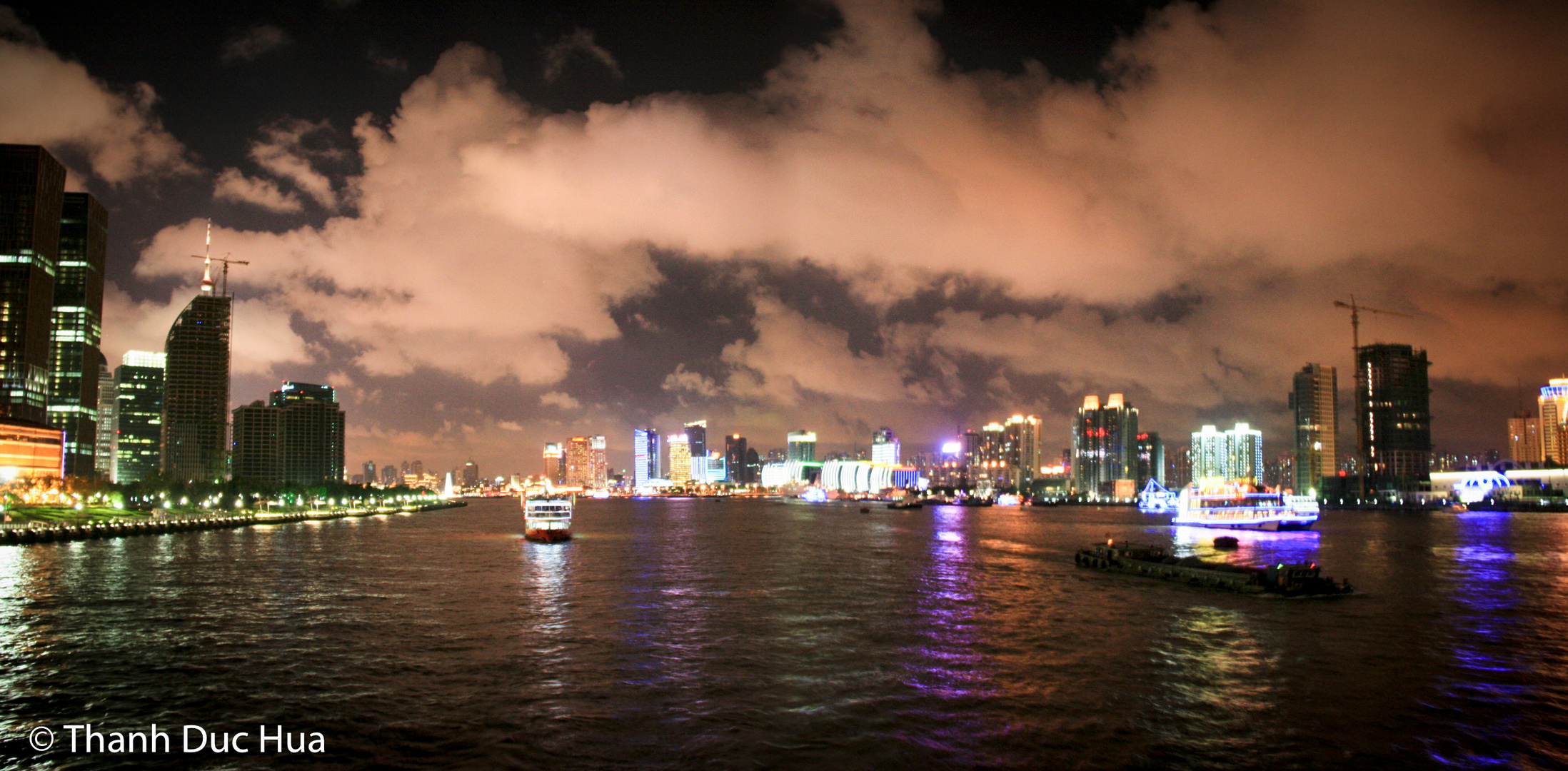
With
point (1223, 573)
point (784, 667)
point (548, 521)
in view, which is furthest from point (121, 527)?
point (1223, 573)

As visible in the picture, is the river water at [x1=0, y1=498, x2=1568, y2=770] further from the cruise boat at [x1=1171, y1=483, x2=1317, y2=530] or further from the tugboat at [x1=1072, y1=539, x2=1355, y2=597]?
the cruise boat at [x1=1171, y1=483, x2=1317, y2=530]

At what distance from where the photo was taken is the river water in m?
26.0

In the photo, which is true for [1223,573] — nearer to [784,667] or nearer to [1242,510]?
[784,667]

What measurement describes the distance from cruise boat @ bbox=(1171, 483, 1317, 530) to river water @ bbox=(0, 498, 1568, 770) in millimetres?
75756

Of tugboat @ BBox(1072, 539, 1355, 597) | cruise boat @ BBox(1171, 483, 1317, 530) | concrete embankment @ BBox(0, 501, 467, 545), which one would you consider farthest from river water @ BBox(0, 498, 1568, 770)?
cruise boat @ BBox(1171, 483, 1317, 530)

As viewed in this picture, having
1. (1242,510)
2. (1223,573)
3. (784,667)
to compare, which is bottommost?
(1242,510)

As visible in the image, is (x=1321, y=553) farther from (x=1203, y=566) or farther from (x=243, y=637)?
(x=243, y=637)

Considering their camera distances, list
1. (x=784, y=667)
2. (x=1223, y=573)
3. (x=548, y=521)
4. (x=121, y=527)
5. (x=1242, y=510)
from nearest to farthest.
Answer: (x=784, y=667)
(x=1223, y=573)
(x=548, y=521)
(x=121, y=527)
(x=1242, y=510)

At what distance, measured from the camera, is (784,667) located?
35.9 metres

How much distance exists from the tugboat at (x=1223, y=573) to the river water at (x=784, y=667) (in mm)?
1815

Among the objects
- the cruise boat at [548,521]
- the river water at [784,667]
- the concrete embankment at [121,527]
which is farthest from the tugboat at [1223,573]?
the concrete embankment at [121,527]

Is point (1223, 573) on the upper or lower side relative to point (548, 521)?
upper

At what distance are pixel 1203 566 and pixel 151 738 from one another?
61.3m

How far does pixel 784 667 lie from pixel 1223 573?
38.6 m
